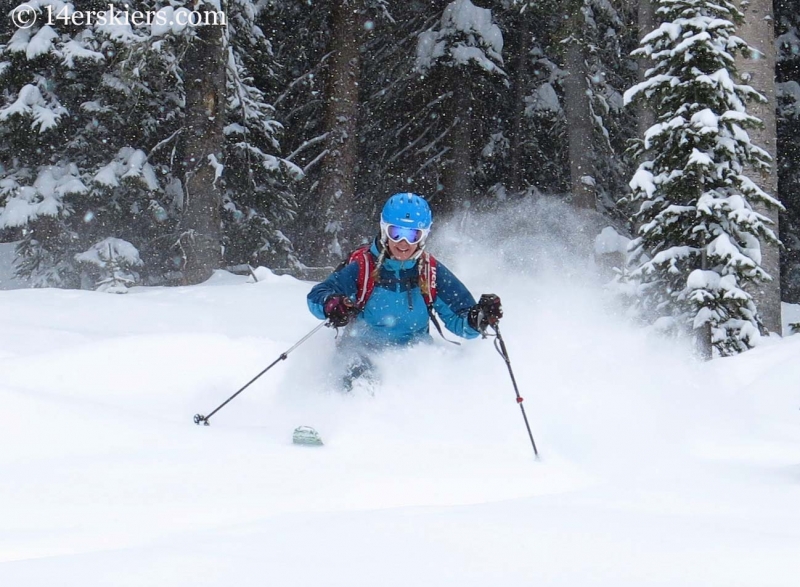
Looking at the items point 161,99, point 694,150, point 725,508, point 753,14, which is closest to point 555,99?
point 161,99

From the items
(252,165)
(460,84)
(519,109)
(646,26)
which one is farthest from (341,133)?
Result: (646,26)

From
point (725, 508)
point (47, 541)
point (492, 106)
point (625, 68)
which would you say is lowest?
point (47, 541)

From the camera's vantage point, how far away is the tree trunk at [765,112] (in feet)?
31.6

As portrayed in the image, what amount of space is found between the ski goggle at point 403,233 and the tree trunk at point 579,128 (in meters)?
11.2

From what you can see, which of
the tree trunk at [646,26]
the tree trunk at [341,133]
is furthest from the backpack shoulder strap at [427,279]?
the tree trunk at [341,133]

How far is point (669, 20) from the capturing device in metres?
9.11

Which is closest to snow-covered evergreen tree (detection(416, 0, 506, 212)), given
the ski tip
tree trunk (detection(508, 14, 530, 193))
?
tree trunk (detection(508, 14, 530, 193))

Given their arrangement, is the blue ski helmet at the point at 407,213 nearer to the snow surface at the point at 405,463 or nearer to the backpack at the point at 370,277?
the backpack at the point at 370,277

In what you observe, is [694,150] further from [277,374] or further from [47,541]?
[47,541]

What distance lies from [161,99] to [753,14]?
11986 mm

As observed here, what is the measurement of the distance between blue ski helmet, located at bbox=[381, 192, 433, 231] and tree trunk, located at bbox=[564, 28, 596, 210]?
1117 cm

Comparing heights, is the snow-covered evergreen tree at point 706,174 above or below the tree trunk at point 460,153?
below

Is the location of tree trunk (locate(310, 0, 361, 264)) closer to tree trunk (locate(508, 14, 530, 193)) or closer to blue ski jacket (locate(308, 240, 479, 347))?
tree trunk (locate(508, 14, 530, 193))

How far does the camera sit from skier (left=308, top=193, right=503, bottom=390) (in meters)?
6.61
